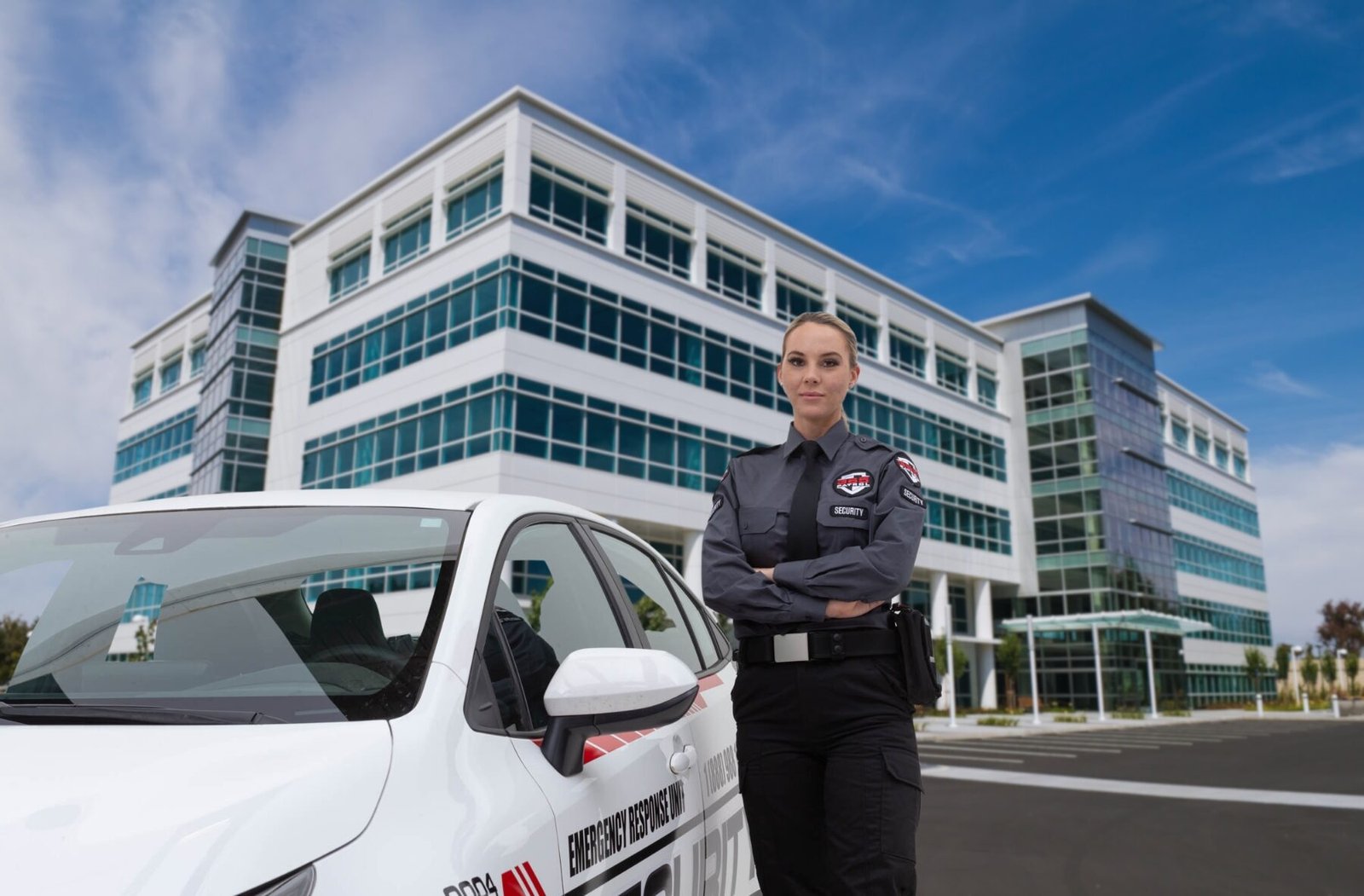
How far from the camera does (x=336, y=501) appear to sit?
89.3 inches

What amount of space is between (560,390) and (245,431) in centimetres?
1396

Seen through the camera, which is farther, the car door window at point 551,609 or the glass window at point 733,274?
the glass window at point 733,274

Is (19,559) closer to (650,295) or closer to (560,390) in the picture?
(560,390)

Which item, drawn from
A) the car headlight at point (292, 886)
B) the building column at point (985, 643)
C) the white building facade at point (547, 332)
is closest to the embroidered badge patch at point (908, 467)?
the car headlight at point (292, 886)

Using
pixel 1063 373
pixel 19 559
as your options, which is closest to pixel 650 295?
pixel 1063 373

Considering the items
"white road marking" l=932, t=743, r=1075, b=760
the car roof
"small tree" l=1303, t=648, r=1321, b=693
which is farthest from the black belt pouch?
"small tree" l=1303, t=648, r=1321, b=693

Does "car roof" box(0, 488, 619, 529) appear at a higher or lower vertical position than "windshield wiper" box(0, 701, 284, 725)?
higher

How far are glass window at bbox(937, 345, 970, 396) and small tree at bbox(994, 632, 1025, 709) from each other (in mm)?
10552

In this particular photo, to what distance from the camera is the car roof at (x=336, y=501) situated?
2242mm

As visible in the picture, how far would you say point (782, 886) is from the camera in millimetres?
2502

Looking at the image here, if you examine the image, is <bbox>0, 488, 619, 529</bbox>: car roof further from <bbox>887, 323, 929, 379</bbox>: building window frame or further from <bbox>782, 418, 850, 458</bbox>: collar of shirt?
<bbox>887, 323, 929, 379</bbox>: building window frame

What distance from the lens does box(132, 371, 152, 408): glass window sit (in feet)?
159

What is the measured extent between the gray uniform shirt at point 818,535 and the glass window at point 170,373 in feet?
156

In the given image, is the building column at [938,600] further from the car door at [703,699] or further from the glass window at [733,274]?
the car door at [703,699]
